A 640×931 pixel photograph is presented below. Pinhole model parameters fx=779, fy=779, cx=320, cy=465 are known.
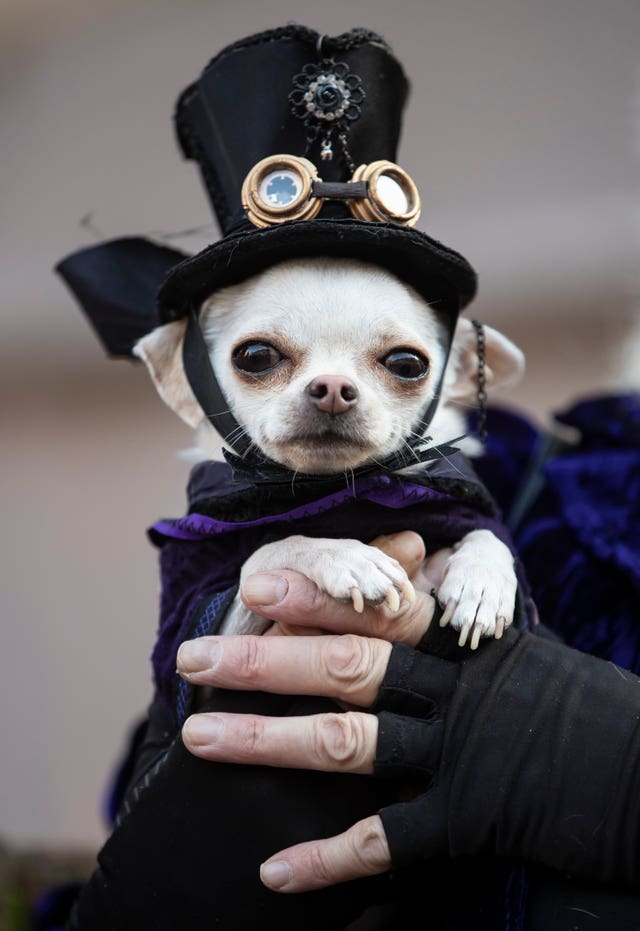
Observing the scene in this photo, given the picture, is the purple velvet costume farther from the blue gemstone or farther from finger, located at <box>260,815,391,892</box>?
the blue gemstone

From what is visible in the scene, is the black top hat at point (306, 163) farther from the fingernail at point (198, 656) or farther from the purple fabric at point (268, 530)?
the fingernail at point (198, 656)

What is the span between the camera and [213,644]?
1.21m

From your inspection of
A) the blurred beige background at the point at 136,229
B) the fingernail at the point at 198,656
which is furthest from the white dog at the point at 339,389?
the blurred beige background at the point at 136,229

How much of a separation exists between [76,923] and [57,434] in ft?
8.75

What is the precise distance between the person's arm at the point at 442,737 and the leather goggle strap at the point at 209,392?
12.0 inches

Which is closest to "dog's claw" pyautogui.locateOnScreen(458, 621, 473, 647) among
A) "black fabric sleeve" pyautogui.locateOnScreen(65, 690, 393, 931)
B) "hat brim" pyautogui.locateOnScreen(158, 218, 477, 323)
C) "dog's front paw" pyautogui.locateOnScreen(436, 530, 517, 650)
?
"dog's front paw" pyautogui.locateOnScreen(436, 530, 517, 650)

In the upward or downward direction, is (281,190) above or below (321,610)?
above

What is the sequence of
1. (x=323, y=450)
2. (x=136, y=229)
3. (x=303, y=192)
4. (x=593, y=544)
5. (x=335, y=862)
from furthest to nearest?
(x=136, y=229)
(x=593, y=544)
(x=323, y=450)
(x=303, y=192)
(x=335, y=862)

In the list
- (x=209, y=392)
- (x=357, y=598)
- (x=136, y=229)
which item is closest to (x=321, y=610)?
(x=357, y=598)

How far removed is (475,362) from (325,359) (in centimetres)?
45

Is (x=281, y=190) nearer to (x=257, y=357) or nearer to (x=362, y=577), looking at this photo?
(x=257, y=357)

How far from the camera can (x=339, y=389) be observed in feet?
4.04

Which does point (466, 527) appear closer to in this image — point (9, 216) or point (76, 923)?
point (76, 923)

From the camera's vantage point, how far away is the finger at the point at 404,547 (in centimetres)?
128
